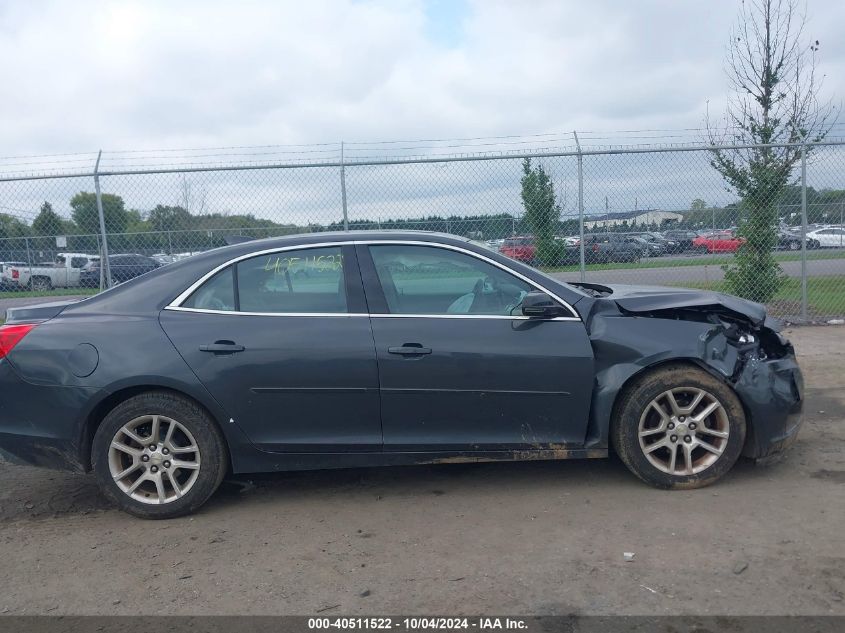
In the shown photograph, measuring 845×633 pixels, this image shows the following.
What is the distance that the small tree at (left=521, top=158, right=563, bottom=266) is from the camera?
8.58 metres

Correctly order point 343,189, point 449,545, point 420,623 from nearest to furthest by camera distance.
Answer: point 420,623, point 449,545, point 343,189

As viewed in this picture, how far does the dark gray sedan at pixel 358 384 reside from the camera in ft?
14.0

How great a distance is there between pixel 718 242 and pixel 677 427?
599 centimetres

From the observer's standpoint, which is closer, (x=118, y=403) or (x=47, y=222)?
(x=118, y=403)

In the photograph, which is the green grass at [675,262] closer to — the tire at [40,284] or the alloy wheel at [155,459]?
the alloy wheel at [155,459]

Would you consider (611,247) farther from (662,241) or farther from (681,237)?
(681,237)

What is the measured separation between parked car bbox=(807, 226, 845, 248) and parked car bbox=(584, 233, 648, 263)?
2745 millimetres

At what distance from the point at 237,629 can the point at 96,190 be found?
6.50 m

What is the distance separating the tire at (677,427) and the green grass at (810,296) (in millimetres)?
5481

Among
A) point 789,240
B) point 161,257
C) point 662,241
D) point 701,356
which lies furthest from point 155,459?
point 789,240

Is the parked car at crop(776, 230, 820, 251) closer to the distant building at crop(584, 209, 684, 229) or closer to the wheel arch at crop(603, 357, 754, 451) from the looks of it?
the distant building at crop(584, 209, 684, 229)

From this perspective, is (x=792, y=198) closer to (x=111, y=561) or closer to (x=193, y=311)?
(x=193, y=311)

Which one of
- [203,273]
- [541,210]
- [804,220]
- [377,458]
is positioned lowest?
[377,458]

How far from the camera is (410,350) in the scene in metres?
4.27
